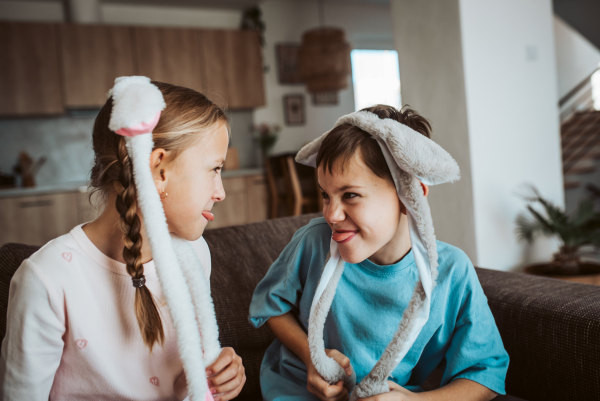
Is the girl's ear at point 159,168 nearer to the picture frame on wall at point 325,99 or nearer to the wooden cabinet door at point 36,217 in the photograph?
the wooden cabinet door at point 36,217

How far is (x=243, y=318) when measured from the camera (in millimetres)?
1194

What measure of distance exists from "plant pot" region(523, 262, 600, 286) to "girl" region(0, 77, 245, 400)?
92.8 inches

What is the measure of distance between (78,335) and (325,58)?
13.0ft

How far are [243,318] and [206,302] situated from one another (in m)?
0.47

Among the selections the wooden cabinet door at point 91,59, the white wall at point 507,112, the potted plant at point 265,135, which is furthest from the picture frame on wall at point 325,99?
the white wall at point 507,112

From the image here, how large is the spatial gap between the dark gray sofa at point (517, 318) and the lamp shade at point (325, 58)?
332 centimetres

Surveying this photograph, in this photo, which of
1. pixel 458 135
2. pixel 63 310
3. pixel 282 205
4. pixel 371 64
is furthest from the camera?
pixel 371 64

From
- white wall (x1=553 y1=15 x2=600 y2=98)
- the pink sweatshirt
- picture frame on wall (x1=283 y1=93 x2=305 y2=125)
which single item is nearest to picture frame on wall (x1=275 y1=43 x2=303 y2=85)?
picture frame on wall (x1=283 y1=93 x2=305 y2=125)

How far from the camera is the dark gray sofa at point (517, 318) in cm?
97

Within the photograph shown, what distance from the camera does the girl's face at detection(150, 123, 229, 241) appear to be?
2.64 ft

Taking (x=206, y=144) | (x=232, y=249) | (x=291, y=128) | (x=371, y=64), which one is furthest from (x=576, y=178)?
(x=206, y=144)

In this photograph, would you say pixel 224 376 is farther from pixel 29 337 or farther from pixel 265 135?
pixel 265 135

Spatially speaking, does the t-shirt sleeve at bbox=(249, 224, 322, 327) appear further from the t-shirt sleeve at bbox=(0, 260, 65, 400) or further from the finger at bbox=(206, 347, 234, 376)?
the t-shirt sleeve at bbox=(0, 260, 65, 400)

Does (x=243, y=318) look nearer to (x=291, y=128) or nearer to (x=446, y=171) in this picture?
(x=446, y=171)
